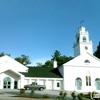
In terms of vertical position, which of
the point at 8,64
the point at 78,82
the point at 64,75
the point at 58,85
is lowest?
the point at 58,85

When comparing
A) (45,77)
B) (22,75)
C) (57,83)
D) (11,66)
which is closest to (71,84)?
(57,83)

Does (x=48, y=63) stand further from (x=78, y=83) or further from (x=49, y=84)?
(x=78, y=83)

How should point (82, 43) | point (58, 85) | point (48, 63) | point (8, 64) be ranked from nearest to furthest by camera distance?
point (8, 64), point (58, 85), point (82, 43), point (48, 63)

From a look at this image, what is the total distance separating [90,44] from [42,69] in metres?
13.7

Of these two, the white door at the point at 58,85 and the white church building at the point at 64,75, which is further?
the white door at the point at 58,85

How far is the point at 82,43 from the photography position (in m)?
49.2

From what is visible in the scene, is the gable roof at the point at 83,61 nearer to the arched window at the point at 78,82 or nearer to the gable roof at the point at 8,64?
the arched window at the point at 78,82

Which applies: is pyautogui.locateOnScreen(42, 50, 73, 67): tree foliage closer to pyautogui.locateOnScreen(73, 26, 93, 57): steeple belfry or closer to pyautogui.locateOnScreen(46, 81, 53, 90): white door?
pyautogui.locateOnScreen(73, 26, 93, 57): steeple belfry

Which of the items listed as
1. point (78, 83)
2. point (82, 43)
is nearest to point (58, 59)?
point (82, 43)

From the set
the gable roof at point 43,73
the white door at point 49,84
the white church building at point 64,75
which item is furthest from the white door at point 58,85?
the gable roof at point 43,73

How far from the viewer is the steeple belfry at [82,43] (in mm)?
49188

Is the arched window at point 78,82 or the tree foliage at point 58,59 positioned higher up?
the tree foliage at point 58,59

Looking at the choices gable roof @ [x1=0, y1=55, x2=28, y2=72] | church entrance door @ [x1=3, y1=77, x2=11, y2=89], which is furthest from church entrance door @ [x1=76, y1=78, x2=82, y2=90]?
church entrance door @ [x1=3, y1=77, x2=11, y2=89]

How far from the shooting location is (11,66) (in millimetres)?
42625
